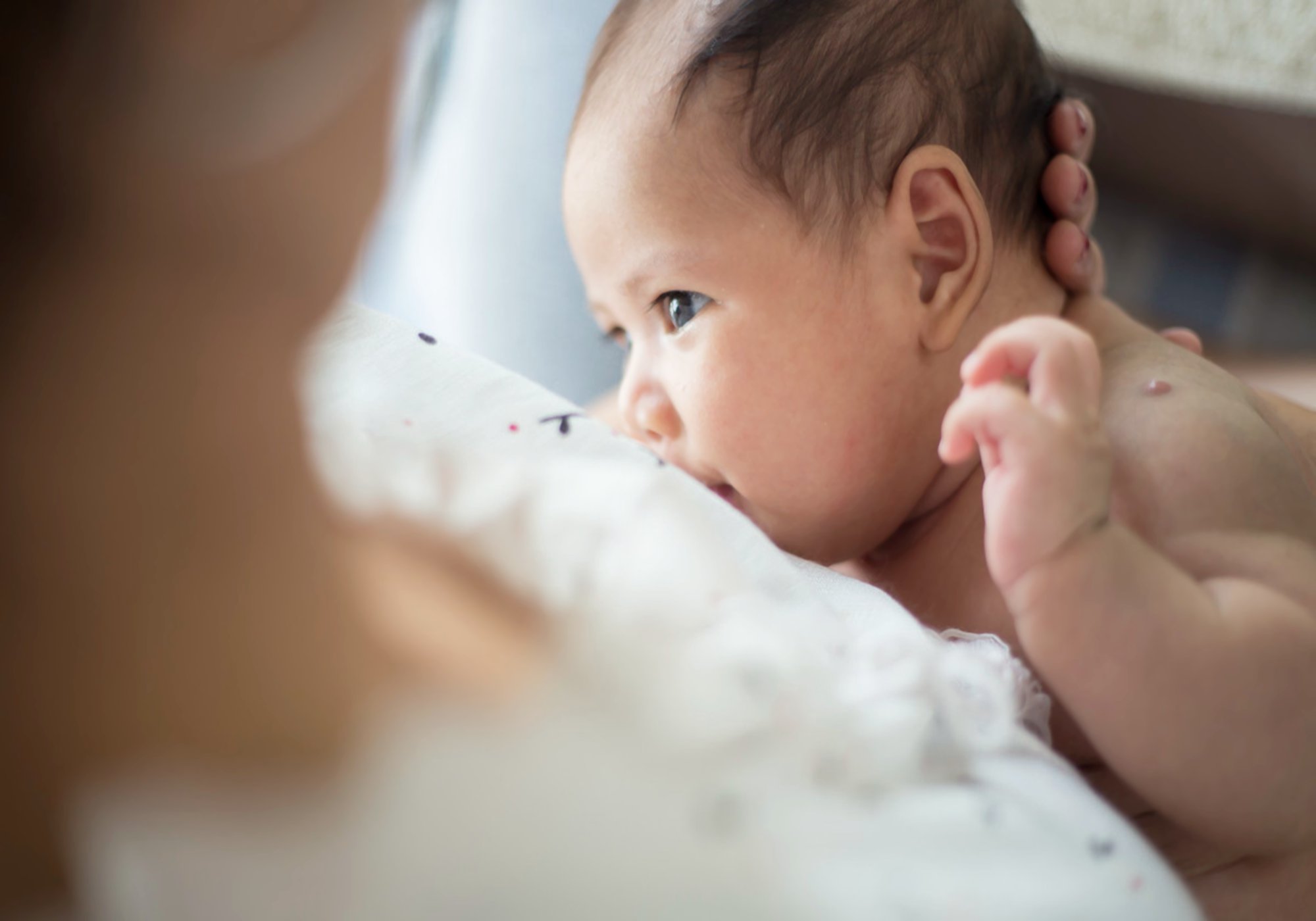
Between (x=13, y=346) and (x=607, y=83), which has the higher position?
(x=13, y=346)

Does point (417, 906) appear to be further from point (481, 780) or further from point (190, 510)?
point (190, 510)

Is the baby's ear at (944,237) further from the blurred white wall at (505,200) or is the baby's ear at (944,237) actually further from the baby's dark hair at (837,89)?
the blurred white wall at (505,200)

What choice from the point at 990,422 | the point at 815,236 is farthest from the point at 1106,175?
A: the point at 990,422

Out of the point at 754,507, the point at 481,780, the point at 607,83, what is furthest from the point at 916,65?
the point at 481,780

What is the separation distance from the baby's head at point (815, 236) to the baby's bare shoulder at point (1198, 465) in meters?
0.18

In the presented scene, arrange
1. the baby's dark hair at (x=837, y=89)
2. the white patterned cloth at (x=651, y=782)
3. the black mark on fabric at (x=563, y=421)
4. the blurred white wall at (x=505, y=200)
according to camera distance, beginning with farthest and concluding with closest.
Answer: the blurred white wall at (x=505, y=200), the baby's dark hair at (x=837, y=89), the black mark on fabric at (x=563, y=421), the white patterned cloth at (x=651, y=782)

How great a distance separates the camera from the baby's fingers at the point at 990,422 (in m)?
0.61

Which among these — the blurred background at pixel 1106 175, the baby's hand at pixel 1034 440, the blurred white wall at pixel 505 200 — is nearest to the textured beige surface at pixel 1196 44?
the blurred background at pixel 1106 175

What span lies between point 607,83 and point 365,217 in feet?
2.14

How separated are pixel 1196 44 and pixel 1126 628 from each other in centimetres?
116

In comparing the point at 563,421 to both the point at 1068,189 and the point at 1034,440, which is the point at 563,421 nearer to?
the point at 1034,440

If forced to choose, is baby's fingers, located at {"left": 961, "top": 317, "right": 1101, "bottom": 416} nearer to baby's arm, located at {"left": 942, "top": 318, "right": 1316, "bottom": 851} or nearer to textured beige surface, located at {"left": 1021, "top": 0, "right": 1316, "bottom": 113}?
baby's arm, located at {"left": 942, "top": 318, "right": 1316, "bottom": 851}

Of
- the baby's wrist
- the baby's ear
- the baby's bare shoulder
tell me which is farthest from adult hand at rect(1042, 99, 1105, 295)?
the baby's wrist

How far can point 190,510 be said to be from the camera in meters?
0.38
